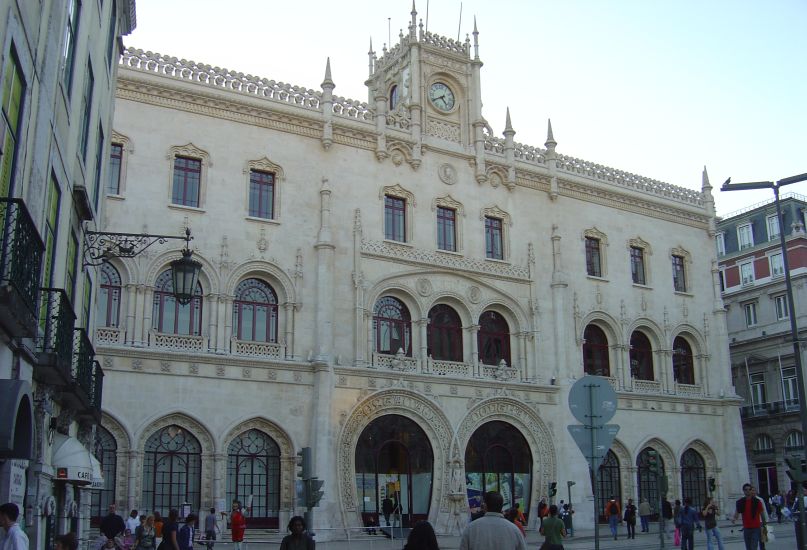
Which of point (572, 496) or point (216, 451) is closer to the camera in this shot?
point (216, 451)

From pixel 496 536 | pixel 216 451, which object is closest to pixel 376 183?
pixel 216 451

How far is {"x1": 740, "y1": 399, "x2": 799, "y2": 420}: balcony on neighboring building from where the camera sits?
4822cm

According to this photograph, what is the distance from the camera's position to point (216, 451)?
28812 mm

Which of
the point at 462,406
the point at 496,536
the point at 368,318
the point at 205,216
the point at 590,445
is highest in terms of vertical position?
the point at 205,216

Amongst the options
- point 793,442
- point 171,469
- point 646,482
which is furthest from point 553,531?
point 793,442

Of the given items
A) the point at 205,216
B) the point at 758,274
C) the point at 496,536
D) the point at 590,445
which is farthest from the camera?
the point at 758,274

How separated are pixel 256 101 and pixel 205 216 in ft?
15.5

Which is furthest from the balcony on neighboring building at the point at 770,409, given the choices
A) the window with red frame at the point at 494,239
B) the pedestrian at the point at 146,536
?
the pedestrian at the point at 146,536

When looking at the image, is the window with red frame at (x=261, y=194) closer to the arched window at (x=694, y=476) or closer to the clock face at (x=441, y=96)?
the clock face at (x=441, y=96)

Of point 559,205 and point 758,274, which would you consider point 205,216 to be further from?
point 758,274

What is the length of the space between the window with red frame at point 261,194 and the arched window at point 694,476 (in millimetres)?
20973

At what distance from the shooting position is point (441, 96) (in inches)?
1487

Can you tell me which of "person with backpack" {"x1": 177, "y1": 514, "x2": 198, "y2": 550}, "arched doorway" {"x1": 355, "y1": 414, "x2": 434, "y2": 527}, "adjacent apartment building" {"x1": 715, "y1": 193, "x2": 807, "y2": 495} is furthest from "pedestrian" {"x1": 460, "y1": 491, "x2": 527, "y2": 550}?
→ "adjacent apartment building" {"x1": 715, "y1": 193, "x2": 807, "y2": 495}

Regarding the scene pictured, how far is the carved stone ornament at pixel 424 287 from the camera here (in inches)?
1350
